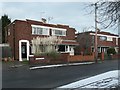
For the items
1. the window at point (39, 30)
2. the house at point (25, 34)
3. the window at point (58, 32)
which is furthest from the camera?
the window at point (58, 32)

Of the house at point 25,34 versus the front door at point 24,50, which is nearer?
the house at point 25,34

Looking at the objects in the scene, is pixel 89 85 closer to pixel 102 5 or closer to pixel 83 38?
pixel 102 5

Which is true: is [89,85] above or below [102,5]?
below

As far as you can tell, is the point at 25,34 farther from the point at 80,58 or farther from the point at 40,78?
the point at 40,78

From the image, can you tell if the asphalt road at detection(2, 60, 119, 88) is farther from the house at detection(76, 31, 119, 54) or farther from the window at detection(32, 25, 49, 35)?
the house at detection(76, 31, 119, 54)

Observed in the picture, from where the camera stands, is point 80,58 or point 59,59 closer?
→ point 59,59

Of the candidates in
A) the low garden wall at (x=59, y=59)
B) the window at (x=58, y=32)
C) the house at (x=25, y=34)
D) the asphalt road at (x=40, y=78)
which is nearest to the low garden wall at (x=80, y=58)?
the low garden wall at (x=59, y=59)

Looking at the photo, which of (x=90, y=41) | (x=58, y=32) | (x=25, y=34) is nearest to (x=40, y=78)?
(x=25, y=34)

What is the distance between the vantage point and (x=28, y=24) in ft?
134

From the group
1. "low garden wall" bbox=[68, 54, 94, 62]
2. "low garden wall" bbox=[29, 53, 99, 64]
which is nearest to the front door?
"low garden wall" bbox=[29, 53, 99, 64]

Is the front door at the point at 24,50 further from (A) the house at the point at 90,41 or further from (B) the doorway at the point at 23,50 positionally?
(A) the house at the point at 90,41

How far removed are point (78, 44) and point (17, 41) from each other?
14345 millimetres

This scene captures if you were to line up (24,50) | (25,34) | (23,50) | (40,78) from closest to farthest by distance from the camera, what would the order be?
(40,78), (23,50), (24,50), (25,34)

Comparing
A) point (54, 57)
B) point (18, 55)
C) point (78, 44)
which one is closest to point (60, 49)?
point (78, 44)
